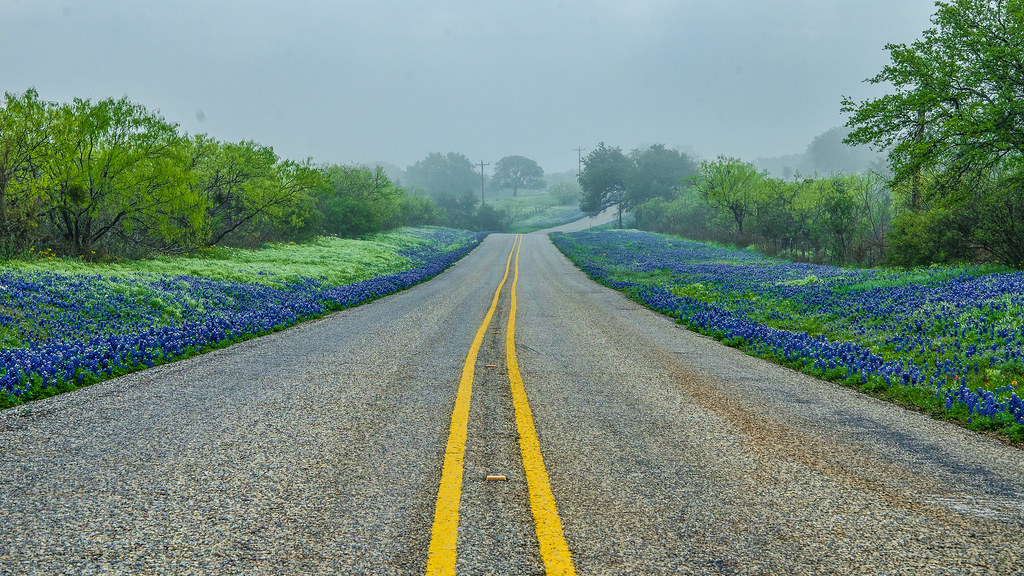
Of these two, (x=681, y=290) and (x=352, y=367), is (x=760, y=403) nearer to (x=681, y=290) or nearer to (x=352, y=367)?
(x=352, y=367)

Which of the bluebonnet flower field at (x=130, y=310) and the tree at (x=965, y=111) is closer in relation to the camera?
the bluebonnet flower field at (x=130, y=310)

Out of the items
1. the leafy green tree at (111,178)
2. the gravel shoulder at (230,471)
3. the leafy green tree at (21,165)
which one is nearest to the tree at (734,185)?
the leafy green tree at (111,178)

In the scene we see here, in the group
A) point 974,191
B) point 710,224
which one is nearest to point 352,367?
point 974,191

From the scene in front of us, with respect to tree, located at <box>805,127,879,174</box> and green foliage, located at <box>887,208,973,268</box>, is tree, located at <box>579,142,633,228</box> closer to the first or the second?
green foliage, located at <box>887,208,973,268</box>

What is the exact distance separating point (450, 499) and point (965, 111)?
20.4 metres

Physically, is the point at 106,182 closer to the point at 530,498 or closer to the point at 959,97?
the point at 530,498

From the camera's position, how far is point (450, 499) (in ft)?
12.3

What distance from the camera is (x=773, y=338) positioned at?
10.4m

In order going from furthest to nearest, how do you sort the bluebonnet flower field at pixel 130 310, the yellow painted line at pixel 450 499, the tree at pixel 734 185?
the tree at pixel 734 185
the bluebonnet flower field at pixel 130 310
the yellow painted line at pixel 450 499

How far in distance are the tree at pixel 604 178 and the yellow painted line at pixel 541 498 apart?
87.7 metres

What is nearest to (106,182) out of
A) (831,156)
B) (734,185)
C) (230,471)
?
(230,471)

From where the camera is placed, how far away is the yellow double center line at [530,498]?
119 inches

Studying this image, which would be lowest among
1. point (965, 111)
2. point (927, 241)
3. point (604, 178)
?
point (927, 241)

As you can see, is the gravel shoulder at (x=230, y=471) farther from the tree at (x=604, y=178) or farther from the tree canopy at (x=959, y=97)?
the tree at (x=604, y=178)
